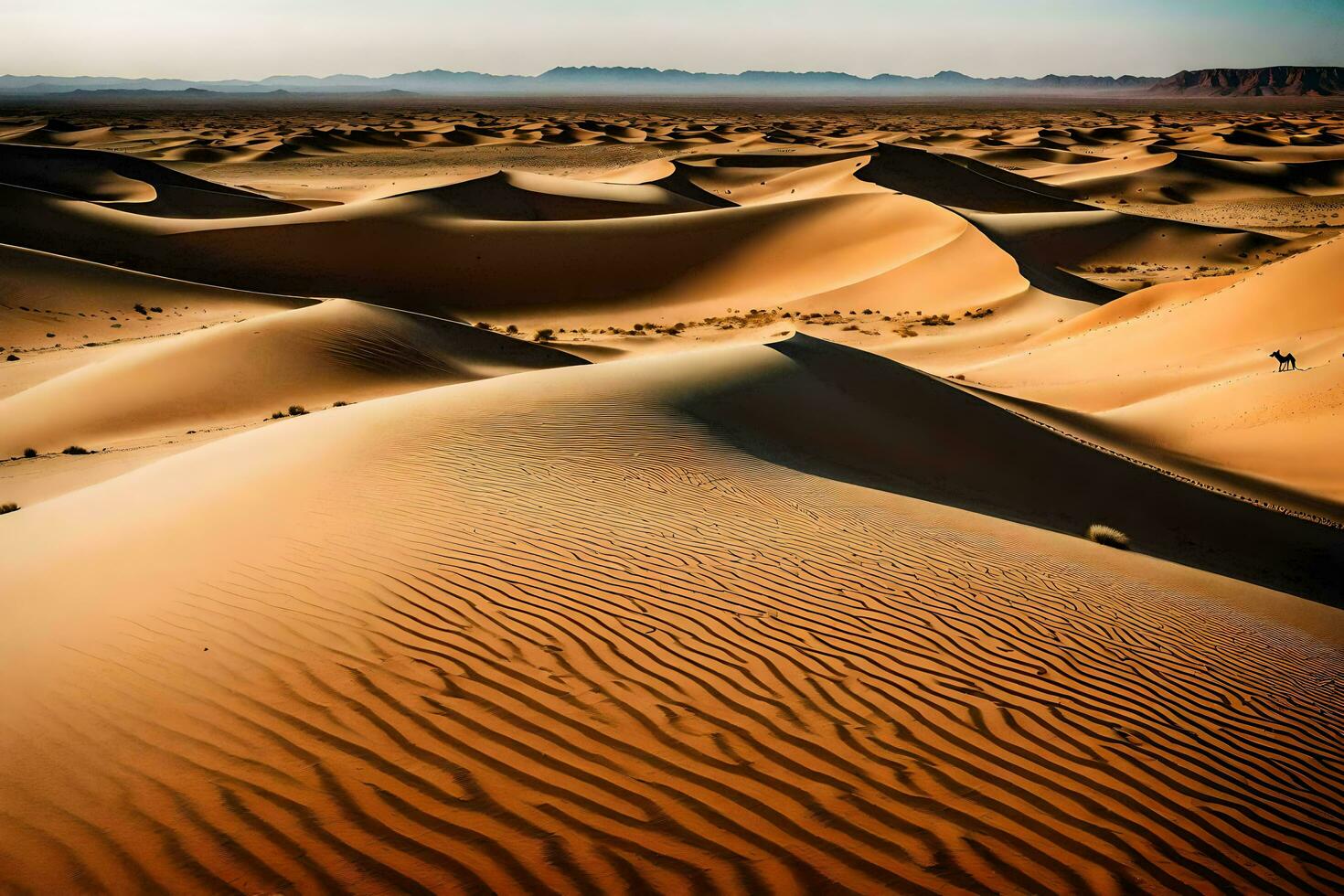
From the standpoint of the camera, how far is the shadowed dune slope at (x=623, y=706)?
3510mm

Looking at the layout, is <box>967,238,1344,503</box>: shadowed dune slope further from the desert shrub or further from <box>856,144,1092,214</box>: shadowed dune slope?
<box>856,144,1092,214</box>: shadowed dune slope

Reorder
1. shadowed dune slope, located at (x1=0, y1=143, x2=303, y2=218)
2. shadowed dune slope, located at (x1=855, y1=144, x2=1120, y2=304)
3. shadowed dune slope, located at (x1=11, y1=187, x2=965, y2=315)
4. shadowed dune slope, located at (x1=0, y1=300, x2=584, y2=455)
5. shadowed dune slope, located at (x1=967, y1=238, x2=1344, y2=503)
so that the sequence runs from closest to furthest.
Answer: shadowed dune slope, located at (x1=0, y1=300, x2=584, y2=455)
shadowed dune slope, located at (x1=967, y1=238, x2=1344, y2=503)
shadowed dune slope, located at (x1=11, y1=187, x2=965, y2=315)
shadowed dune slope, located at (x1=0, y1=143, x2=303, y2=218)
shadowed dune slope, located at (x1=855, y1=144, x2=1120, y2=304)

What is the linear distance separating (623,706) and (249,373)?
48.6ft

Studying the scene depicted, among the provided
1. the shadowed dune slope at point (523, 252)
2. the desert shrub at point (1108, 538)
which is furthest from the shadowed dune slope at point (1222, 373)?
the shadowed dune slope at point (523, 252)

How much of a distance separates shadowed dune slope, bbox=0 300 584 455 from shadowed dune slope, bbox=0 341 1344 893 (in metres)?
7.96

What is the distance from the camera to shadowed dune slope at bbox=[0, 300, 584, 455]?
15148mm

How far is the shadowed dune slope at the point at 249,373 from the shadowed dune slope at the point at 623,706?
796 centimetres

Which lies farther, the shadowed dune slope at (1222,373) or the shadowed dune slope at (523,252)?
the shadowed dune slope at (523,252)

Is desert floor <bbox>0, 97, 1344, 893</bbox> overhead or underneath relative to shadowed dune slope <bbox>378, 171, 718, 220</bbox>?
underneath

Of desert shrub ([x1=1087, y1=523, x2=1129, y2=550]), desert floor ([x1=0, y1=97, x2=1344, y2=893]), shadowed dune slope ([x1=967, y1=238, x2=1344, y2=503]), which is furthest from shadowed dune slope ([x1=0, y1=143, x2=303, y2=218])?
desert shrub ([x1=1087, y1=523, x2=1129, y2=550])

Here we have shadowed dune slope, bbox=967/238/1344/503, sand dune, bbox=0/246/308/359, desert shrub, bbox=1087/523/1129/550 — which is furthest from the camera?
sand dune, bbox=0/246/308/359

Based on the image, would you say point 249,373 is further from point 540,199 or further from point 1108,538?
point 540,199

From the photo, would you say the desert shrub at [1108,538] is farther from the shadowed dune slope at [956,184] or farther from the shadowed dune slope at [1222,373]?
the shadowed dune slope at [956,184]

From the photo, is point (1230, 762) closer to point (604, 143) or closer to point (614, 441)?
point (614, 441)
